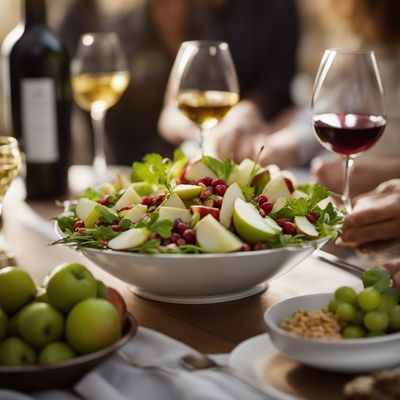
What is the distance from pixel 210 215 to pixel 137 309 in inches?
7.4

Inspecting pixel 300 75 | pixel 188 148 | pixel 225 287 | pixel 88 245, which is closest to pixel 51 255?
pixel 88 245

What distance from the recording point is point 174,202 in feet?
3.63

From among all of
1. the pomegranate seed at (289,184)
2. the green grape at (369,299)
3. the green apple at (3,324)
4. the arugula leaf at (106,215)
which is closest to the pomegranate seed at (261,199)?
the pomegranate seed at (289,184)

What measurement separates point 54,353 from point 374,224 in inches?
32.1

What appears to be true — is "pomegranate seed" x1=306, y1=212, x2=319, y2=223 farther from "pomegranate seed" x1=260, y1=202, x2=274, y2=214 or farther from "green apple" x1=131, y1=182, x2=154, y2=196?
"green apple" x1=131, y1=182, x2=154, y2=196

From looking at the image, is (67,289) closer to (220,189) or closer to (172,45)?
(220,189)

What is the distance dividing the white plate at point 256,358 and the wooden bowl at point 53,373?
0.13 metres

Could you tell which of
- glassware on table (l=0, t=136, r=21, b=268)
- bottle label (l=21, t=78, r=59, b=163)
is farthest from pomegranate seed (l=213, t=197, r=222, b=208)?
bottle label (l=21, t=78, r=59, b=163)

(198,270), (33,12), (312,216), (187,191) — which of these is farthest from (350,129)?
(33,12)

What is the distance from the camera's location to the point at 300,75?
15.6 feet

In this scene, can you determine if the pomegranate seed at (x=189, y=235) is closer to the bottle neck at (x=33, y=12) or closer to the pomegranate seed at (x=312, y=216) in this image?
the pomegranate seed at (x=312, y=216)

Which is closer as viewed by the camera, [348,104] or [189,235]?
[189,235]

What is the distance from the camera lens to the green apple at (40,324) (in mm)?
837

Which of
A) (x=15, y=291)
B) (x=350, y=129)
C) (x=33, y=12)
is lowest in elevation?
(x=15, y=291)
